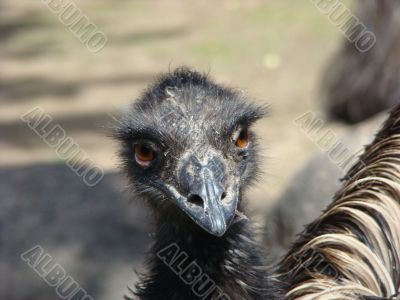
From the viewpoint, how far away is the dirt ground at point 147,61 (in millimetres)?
8164

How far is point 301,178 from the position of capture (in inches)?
211

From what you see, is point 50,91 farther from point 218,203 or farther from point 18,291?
point 218,203

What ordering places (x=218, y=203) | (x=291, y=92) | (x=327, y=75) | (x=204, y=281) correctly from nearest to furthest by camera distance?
(x=218, y=203), (x=204, y=281), (x=327, y=75), (x=291, y=92)

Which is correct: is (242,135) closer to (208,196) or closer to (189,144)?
(189,144)

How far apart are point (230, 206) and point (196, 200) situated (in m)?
0.10

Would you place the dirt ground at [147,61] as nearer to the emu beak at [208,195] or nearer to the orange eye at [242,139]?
the orange eye at [242,139]

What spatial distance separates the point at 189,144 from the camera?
2.60 meters

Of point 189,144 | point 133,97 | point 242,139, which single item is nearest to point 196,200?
point 189,144

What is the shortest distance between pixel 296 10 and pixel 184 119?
8.62m

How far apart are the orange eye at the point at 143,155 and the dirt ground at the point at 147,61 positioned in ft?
13.7

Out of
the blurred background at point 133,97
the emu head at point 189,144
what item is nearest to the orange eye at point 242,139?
the emu head at point 189,144

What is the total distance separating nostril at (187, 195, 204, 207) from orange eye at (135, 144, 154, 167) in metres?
0.31

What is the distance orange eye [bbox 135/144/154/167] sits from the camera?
2.73 metres

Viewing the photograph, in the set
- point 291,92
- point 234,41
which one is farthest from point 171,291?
point 234,41
